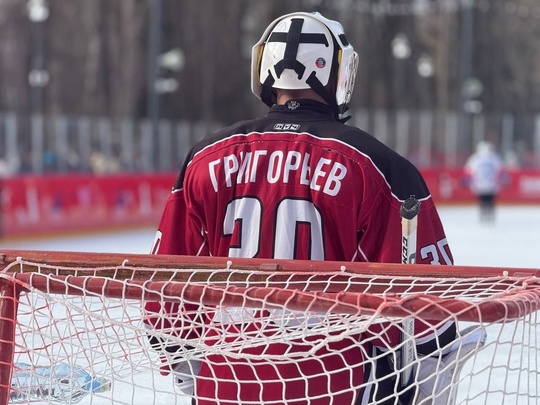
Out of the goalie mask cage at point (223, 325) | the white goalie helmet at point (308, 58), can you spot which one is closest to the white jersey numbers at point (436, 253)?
the goalie mask cage at point (223, 325)

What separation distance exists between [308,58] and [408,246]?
21.2 inches

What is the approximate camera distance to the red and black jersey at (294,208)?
2.58m

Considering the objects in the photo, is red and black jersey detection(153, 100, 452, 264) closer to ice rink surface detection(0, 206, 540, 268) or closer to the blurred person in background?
ice rink surface detection(0, 206, 540, 268)

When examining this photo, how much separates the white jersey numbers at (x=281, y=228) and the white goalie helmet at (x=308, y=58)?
31 cm

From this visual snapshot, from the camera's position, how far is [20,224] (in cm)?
1334

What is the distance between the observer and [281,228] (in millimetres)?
2670

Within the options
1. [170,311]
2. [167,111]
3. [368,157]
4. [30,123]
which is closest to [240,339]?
[170,311]

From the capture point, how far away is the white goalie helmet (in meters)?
2.79

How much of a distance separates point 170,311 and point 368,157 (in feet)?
1.83

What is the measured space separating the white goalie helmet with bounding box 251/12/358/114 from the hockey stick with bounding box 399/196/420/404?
0.42 metres

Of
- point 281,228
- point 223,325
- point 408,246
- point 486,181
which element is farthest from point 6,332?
point 486,181

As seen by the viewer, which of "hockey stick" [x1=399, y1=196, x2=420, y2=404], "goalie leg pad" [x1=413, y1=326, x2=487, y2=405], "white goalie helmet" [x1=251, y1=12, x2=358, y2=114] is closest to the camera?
"goalie leg pad" [x1=413, y1=326, x2=487, y2=405]

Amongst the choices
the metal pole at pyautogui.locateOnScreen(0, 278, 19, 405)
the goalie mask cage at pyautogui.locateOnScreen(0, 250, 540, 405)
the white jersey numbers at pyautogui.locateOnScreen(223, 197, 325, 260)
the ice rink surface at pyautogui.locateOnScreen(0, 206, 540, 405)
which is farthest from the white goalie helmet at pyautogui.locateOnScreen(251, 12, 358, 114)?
the ice rink surface at pyautogui.locateOnScreen(0, 206, 540, 405)

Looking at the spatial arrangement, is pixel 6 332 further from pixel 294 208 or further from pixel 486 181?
pixel 486 181
